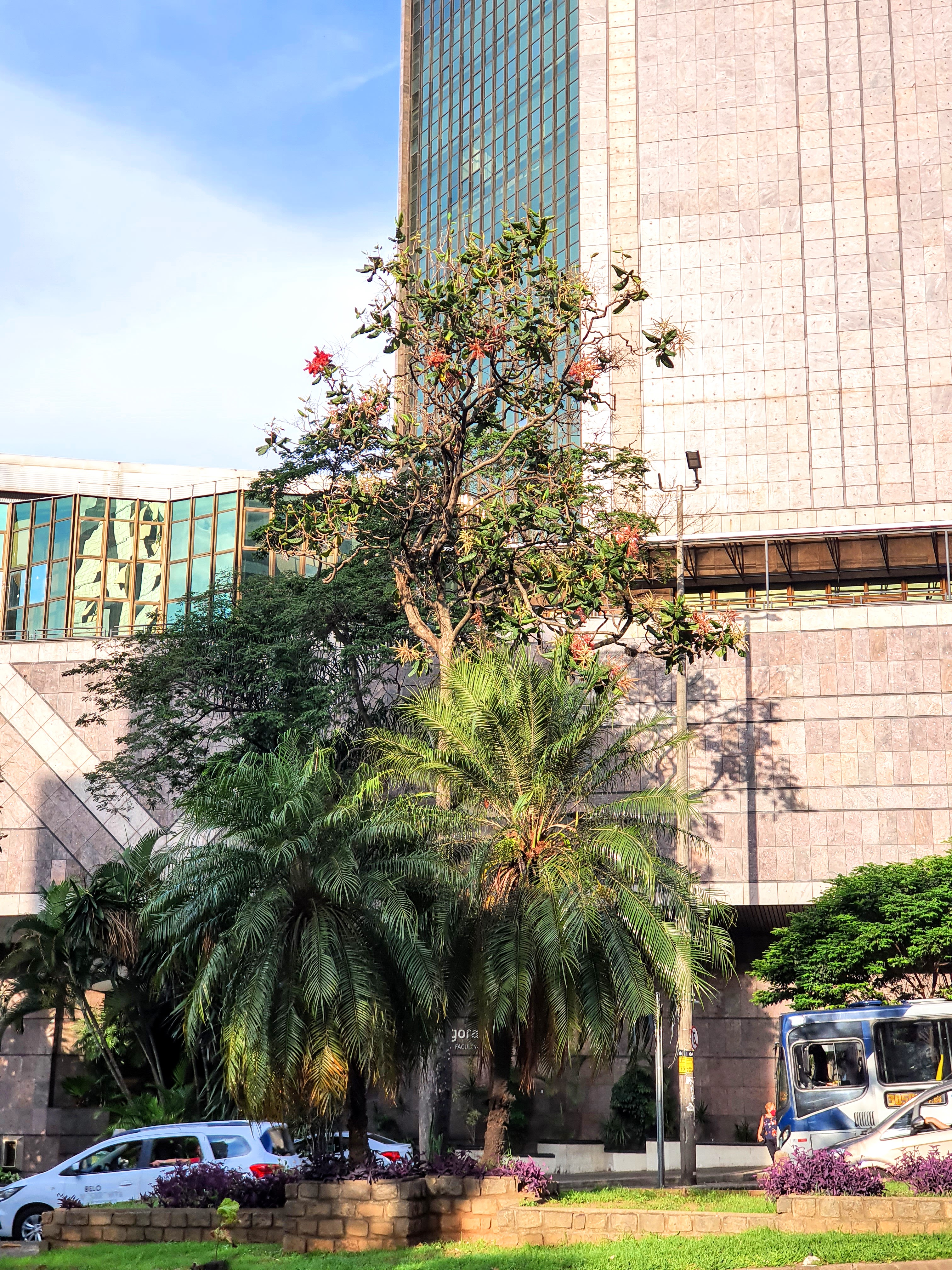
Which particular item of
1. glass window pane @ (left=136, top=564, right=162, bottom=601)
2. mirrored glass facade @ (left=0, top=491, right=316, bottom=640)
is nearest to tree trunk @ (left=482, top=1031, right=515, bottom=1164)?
mirrored glass facade @ (left=0, top=491, right=316, bottom=640)

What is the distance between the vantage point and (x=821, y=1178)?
15.4m

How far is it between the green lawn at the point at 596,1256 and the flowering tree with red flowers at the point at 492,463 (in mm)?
9626

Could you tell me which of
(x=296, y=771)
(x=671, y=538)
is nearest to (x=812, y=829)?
(x=671, y=538)

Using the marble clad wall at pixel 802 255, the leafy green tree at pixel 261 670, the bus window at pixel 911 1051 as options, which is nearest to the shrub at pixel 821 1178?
the bus window at pixel 911 1051

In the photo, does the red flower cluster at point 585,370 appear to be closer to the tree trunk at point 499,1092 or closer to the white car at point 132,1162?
the tree trunk at point 499,1092

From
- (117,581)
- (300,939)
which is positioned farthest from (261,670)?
(117,581)

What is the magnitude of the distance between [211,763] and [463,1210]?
696 cm

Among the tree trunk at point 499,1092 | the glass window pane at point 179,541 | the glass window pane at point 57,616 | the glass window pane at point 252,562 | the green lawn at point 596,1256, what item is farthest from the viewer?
the glass window pane at point 57,616

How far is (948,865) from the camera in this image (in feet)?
85.8

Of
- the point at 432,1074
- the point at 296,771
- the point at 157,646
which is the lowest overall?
the point at 432,1074

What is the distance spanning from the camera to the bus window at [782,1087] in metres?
23.6

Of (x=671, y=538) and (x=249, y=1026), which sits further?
(x=671, y=538)

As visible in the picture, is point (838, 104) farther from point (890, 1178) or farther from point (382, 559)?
point (890, 1178)

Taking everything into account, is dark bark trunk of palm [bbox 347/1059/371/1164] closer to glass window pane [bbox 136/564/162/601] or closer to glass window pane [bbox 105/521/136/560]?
glass window pane [bbox 136/564/162/601]
